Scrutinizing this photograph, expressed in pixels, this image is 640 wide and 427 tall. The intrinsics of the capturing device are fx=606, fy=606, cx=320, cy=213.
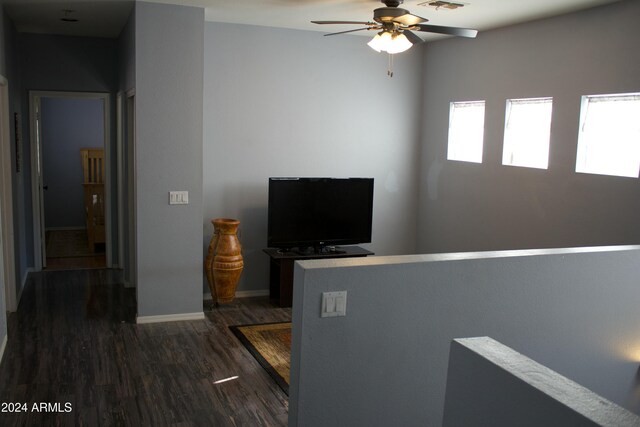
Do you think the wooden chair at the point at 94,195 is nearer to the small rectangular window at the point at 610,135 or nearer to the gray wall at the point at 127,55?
the gray wall at the point at 127,55

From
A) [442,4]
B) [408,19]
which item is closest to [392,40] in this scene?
[408,19]

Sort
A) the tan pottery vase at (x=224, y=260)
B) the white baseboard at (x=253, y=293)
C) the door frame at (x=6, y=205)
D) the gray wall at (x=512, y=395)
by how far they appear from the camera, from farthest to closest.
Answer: the white baseboard at (x=253, y=293) → the tan pottery vase at (x=224, y=260) → the door frame at (x=6, y=205) → the gray wall at (x=512, y=395)

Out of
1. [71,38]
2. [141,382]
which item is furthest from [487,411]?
[71,38]

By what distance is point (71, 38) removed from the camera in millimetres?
6488

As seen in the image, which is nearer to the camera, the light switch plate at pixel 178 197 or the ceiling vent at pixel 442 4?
the ceiling vent at pixel 442 4

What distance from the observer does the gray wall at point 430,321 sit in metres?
2.50

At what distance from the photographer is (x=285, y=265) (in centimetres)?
551

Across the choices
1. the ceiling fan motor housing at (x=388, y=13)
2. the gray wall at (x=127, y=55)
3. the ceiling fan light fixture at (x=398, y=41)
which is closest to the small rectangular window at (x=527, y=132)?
the ceiling fan light fixture at (x=398, y=41)

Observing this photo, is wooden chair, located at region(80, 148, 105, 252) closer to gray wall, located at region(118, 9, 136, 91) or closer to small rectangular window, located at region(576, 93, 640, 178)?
gray wall, located at region(118, 9, 136, 91)

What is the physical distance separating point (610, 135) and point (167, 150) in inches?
132

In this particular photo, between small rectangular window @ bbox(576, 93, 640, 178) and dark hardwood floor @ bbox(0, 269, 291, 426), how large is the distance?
2776mm

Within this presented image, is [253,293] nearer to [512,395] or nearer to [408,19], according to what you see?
[408,19]

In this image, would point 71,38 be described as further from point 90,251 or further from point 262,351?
point 262,351

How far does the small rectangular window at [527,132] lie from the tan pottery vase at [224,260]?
8.13 feet
